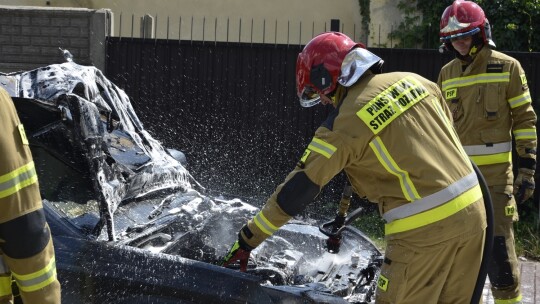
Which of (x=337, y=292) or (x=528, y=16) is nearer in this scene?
(x=337, y=292)

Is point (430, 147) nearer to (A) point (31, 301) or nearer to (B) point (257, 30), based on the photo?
(A) point (31, 301)

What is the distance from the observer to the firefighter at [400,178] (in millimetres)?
3418

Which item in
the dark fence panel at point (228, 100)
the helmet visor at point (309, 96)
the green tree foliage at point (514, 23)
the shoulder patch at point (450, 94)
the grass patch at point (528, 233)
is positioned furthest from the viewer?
the green tree foliage at point (514, 23)

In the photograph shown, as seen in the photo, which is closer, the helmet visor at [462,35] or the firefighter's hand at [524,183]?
the helmet visor at [462,35]

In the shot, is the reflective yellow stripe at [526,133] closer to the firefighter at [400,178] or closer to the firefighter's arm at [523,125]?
the firefighter's arm at [523,125]

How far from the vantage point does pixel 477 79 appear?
5363 mm

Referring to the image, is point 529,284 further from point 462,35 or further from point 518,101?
point 462,35

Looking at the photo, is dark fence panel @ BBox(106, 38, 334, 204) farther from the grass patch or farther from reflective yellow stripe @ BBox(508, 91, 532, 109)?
reflective yellow stripe @ BBox(508, 91, 532, 109)

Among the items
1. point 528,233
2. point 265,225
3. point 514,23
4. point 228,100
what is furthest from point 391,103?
point 514,23

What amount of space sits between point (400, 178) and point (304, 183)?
41 centimetres

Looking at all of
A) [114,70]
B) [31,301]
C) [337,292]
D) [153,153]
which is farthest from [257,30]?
[31,301]

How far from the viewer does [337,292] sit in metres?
4.04

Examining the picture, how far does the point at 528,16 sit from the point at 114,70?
4961 millimetres

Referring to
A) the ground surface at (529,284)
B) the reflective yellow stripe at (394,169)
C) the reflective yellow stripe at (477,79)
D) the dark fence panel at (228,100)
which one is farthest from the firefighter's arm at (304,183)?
the dark fence panel at (228,100)
